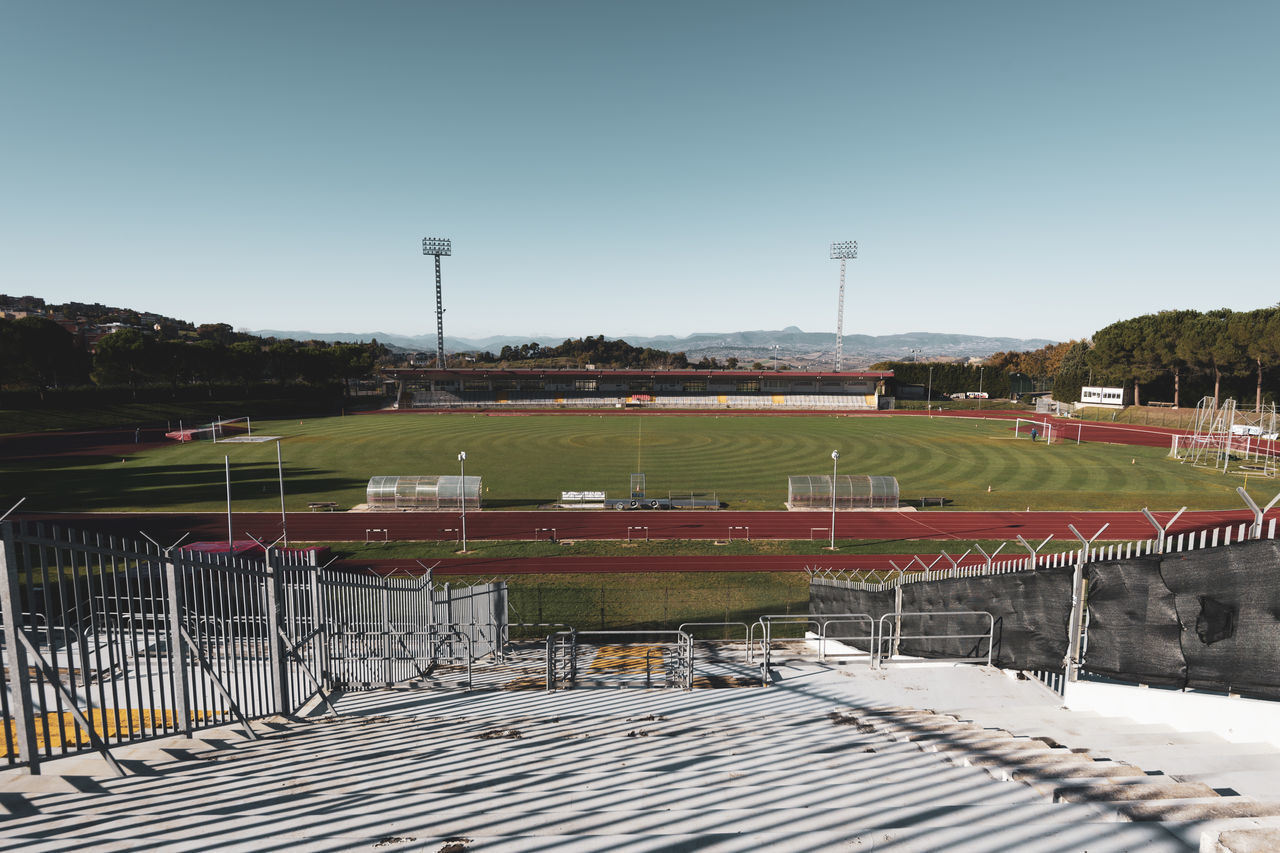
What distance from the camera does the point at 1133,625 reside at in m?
7.00

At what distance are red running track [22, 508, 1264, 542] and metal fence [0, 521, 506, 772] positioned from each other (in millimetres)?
15406

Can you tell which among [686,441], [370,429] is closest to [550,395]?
[370,429]

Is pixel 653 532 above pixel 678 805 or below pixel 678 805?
below

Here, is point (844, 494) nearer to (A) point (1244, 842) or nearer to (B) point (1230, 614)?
(B) point (1230, 614)

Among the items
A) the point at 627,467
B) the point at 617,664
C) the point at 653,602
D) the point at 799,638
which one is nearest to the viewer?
the point at 617,664

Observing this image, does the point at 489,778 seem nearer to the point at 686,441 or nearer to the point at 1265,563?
the point at 1265,563

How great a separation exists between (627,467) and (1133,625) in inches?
1563

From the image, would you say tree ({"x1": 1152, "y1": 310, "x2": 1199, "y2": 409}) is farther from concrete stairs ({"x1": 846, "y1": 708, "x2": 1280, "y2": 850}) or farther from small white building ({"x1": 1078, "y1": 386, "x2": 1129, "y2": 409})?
concrete stairs ({"x1": 846, "y1": 708, "x2": 1280, "y2": 850})

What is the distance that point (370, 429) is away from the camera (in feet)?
220

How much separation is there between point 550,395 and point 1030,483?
72.6 meters

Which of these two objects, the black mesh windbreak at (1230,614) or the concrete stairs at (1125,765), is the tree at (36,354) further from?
the black mesh windbreak at (1230,614)

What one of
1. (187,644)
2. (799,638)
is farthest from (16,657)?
(799,638)

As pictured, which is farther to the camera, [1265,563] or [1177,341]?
[1177,341]

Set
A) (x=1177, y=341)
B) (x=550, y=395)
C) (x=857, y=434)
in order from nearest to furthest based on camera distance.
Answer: (x=857, y=434) → (x=1177, y=341) → (x=550, y=395)
